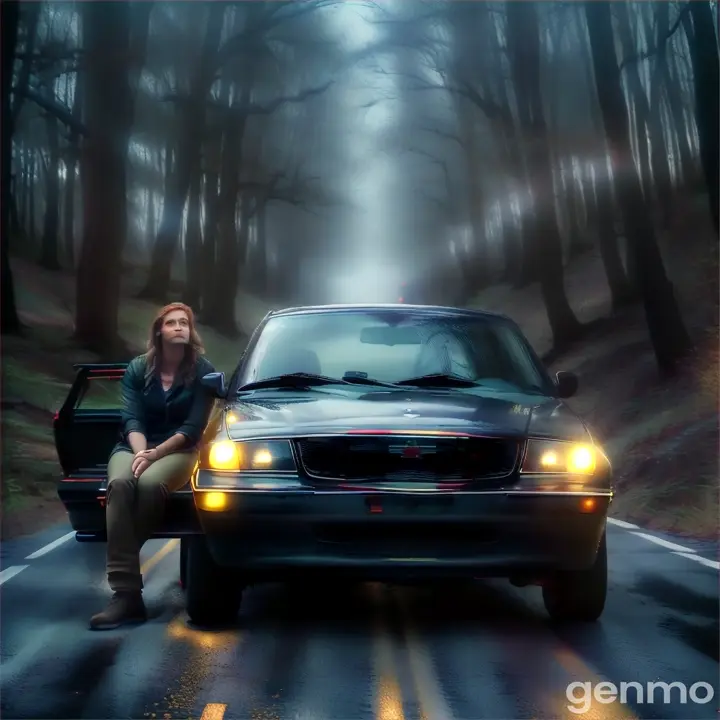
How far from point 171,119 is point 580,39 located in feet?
23.4

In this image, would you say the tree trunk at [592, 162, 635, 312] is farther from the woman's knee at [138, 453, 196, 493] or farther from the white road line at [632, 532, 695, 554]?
the woman's knee at [138, 453, 196, 493]

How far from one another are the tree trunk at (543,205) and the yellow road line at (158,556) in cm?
1269

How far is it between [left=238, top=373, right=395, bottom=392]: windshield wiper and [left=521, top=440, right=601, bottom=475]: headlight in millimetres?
1117

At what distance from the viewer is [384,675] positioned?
502 centimetres

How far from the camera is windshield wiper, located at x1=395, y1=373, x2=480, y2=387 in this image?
6.30m

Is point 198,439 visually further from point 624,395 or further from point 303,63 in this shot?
point 624,395

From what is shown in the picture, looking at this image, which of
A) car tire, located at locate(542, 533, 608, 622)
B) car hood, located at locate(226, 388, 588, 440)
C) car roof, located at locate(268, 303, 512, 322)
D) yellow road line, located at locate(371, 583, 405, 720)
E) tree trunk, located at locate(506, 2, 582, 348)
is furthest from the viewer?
tree trunk, located at locate(506, 2, 582, 348)

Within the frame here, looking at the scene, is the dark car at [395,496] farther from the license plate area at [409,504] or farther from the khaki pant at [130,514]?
the khaki pant at [130,514]

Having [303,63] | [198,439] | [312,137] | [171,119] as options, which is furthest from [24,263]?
[198,439]

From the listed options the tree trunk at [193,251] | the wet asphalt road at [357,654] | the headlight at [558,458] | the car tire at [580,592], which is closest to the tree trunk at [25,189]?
the tree trunk at [193,251]

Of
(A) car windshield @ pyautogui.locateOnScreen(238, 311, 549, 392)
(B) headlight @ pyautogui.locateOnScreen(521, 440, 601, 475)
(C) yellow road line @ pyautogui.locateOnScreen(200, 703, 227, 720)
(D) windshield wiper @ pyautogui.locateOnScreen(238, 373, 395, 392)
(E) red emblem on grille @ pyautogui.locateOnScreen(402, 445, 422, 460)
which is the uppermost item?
(A) car windshield @ pyautogui.locateOnScreen(238, 311, 549, 392)

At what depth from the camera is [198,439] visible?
6395 millimetres

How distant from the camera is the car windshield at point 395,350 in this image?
6488 millimetres

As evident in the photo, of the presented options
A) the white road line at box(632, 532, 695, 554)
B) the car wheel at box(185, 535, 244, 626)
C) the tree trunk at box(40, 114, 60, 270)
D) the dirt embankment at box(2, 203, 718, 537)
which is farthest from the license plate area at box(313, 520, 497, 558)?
the tree trunk at box(40, 114, 60, 270)
